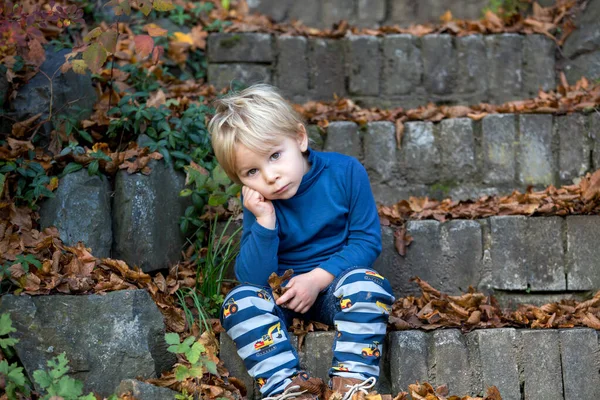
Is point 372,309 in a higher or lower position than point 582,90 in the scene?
lower

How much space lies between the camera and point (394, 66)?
15.8 feet

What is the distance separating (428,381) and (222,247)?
3.72 ft

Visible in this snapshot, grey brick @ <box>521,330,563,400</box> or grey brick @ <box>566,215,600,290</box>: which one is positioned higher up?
grey brick @ <box>566,215,600,290</box>

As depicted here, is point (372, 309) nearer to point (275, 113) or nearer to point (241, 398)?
point (241, 398)

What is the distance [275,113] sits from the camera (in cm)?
300

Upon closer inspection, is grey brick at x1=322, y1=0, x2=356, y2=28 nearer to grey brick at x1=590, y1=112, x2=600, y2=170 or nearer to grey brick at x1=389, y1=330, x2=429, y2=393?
grey brick at x1=590, y1=112, x2=600, y2=170

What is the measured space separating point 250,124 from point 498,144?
171cm

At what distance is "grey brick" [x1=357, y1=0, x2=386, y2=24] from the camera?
5.82 metres

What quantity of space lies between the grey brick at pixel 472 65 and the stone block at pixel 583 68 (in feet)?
1.76

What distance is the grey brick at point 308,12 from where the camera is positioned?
19.0 feet

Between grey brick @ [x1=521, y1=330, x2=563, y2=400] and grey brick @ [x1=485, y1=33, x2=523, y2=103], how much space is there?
220cm

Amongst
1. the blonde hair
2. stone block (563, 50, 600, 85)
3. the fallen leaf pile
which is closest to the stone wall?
stone block (563, 50, 600, 85)

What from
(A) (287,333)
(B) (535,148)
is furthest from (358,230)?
(B) (535,148)

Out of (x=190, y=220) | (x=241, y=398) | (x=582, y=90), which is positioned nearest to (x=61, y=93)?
(x=190, y=220)
